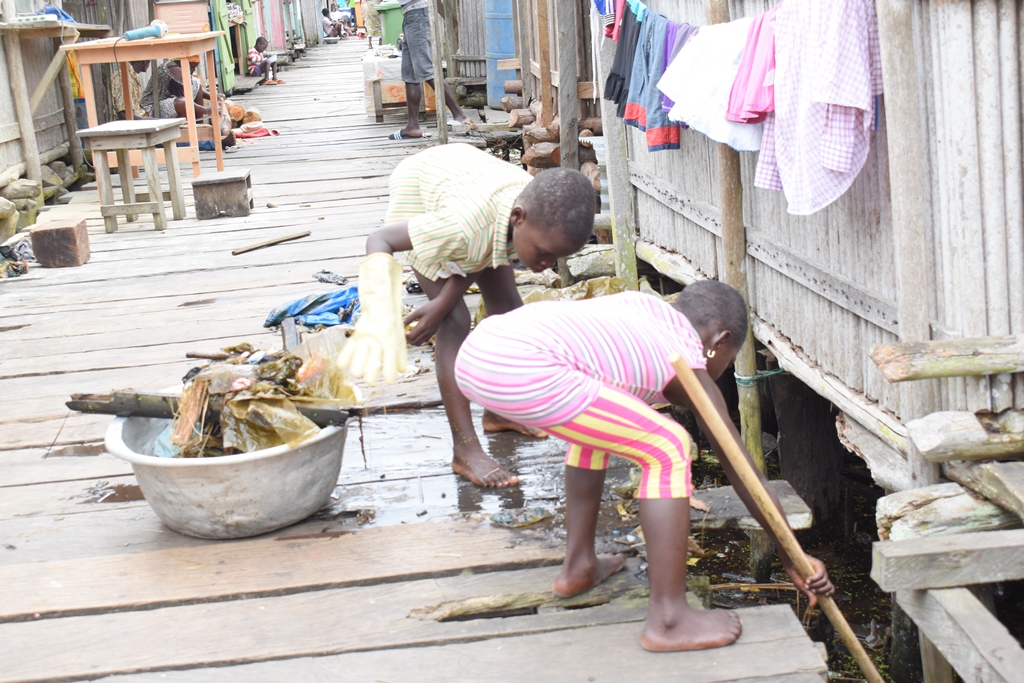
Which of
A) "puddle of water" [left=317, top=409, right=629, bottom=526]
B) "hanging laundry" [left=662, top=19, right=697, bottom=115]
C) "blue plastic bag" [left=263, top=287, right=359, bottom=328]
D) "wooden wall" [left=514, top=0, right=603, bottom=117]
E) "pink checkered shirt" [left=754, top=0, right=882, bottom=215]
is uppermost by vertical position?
"wooden wall" [left=514, top=0, right=603, bottom=117]

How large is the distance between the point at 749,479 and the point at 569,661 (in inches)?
24.0

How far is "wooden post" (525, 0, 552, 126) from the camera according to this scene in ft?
28.2

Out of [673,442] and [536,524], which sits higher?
[673,442]

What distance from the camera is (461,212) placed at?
3.25 m

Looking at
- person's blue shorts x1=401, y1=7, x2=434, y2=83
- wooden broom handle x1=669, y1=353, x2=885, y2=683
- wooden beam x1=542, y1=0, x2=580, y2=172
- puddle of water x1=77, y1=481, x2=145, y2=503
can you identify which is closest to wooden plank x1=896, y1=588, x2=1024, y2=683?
wooden broom handle x1=669, y1=353, x2=885, y2=683

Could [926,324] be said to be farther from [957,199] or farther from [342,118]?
[342,118]

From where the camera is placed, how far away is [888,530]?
2.85m

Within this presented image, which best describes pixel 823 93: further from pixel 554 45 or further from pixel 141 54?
pixel 141 54

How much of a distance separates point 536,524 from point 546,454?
584 mm

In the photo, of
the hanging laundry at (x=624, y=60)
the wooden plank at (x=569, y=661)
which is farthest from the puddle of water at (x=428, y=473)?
the hanging laundry at (x=624, y=60)

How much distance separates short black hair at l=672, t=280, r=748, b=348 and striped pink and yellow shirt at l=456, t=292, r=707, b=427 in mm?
47

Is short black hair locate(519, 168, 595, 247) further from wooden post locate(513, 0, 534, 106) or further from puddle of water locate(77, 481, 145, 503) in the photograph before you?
wooden post locate(513, 0, 534, 106)

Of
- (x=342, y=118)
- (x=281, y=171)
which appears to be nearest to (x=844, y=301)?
(x=281, y=171)

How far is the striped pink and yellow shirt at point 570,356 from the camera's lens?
2.50 metres
